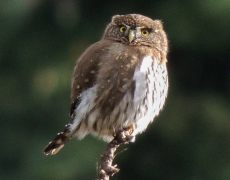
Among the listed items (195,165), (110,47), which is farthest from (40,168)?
(110,47)

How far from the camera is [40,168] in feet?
49.3

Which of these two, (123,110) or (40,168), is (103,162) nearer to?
(123,110)

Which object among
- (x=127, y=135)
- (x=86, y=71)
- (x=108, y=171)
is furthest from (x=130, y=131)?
(x=108, y=171)

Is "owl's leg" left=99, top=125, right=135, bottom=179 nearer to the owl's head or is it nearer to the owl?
the owl

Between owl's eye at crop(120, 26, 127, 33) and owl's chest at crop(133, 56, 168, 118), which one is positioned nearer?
owl's chest at crop(133, 56, 168, 118)

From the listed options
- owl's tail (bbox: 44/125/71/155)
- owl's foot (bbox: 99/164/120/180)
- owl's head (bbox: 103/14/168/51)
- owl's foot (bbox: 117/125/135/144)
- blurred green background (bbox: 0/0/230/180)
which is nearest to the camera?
owl's foot (bbox: 99/164/120/180)

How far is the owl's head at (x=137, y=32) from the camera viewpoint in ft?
26.2

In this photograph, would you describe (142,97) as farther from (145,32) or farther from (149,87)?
(145,32)

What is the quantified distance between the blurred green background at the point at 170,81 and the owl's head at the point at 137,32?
7056mm

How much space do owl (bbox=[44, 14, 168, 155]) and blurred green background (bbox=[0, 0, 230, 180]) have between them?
23.8 ft

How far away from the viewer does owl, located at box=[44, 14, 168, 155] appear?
303 inches

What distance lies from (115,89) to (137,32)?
48cm

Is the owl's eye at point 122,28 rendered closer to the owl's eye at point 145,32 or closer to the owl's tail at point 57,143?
the owl's eye at point 145,32

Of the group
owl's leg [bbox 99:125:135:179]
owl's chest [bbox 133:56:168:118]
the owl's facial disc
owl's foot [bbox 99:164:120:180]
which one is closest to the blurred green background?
the owl's facial disc
